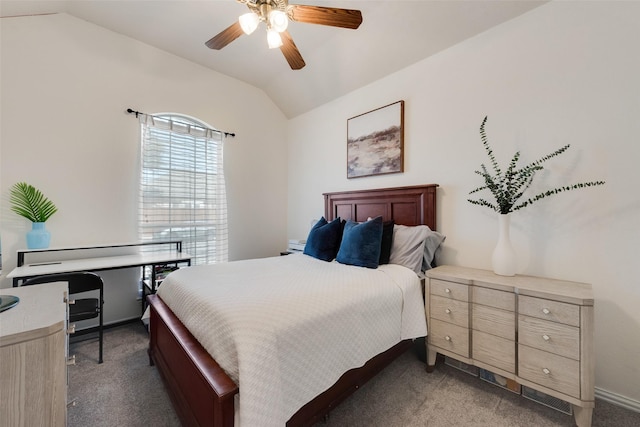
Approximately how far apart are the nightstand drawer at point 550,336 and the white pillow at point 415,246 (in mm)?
763

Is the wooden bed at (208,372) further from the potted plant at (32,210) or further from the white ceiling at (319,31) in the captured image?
the white ceiling at (319,31)

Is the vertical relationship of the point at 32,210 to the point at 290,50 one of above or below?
below

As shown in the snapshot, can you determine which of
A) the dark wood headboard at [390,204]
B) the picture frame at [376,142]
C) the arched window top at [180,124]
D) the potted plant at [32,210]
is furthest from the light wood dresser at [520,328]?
the potted plant at [32,210]

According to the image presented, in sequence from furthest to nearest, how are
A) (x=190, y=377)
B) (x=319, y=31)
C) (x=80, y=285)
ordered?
1. (x=319, y=31)
2. (x=80, y=285)
3. (x=190, y=377)

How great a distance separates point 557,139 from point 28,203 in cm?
432

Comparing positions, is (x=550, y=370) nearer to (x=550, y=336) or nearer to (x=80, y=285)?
(x=550, y=336)

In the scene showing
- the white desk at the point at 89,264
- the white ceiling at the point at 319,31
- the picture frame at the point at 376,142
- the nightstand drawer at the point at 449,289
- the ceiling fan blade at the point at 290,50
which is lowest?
the nightstand drawer at the point at 449,289

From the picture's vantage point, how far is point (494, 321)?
1.67 m

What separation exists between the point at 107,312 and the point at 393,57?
13.2 ft

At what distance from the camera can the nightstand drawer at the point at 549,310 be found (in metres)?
1.39

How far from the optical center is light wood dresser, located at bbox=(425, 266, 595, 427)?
1.36 meters

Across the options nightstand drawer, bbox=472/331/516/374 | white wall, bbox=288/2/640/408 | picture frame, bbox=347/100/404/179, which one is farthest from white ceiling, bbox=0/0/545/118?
nightstand drawer, bbox=472/331/516/374

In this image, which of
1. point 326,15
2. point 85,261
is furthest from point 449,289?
point 85,261

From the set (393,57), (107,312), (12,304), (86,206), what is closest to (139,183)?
(86,206)
